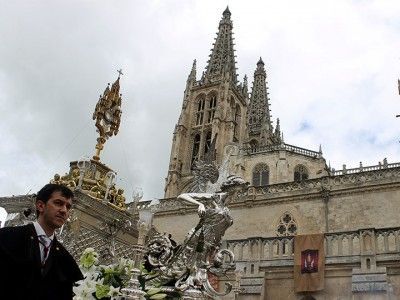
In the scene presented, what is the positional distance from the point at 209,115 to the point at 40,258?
Answer: 5762cm

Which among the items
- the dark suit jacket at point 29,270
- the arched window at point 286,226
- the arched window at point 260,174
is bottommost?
the dark suit jacket at point 29,270

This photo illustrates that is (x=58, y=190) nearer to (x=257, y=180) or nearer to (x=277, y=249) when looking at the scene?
(x=277, y=249)

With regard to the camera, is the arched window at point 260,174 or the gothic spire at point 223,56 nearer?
the arched window at point 260,174

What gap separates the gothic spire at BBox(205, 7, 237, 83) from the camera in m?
63.9

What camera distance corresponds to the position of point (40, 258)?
266 cm

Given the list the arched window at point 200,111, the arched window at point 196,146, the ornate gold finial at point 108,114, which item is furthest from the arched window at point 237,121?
the ornate gold finial at point 108,114

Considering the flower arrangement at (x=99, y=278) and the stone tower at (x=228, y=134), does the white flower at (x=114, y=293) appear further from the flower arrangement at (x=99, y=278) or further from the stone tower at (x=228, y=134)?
the stone tower at (x=228, y=134)

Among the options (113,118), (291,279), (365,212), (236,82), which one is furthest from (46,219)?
(236,82)

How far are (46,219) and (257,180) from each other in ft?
125

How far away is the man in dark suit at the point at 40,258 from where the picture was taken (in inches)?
97.8

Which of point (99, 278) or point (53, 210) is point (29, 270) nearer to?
point (53, 210)

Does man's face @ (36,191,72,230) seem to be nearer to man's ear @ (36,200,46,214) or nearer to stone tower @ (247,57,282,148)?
man's ear @ (36,200,46,214)

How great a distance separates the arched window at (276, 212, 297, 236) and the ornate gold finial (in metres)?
19.9

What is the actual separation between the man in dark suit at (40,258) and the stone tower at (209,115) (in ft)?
153
